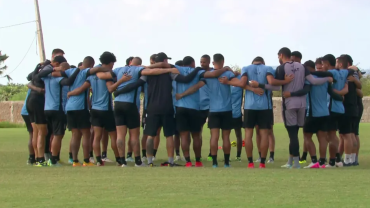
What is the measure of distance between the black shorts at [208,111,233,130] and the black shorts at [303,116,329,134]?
1439mm

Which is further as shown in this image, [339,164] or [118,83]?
[339,164]

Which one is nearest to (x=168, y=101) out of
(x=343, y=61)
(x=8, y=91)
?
(x=343, y=61)

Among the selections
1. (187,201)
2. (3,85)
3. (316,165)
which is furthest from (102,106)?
(3,85)

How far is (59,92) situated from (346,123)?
5562mm

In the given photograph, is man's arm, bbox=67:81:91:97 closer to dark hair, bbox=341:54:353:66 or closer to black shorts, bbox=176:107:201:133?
black shorts, bbox=176:107:201:133

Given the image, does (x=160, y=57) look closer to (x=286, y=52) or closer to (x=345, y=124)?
(x=286, y=52)

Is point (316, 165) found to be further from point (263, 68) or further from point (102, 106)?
point (102, 106)

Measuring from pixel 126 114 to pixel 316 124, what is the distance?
352 centimetres

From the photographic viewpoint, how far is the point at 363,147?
1827cm

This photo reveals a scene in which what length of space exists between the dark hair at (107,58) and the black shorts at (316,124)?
3.79 meters

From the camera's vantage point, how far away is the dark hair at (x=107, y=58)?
12938 mm

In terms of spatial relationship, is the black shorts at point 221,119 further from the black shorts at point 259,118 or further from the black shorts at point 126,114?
the black shorts at point 126,114

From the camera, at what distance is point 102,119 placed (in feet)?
42.8

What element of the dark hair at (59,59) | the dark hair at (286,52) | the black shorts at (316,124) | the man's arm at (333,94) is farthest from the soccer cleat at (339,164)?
the dark hair at (59,59)
